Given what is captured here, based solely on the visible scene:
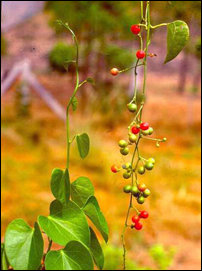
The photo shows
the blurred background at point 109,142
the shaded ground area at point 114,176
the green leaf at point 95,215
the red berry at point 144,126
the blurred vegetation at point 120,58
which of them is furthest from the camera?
the blurred vegetation at point 120,58

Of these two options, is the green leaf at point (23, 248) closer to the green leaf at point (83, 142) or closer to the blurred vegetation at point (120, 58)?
the green leaf at point (83, 142)

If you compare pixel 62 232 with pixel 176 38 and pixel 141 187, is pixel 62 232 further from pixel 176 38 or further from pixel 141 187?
pixel 176 38

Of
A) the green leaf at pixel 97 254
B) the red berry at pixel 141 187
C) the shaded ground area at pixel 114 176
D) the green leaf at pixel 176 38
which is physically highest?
the green leaf at pixel 176 38

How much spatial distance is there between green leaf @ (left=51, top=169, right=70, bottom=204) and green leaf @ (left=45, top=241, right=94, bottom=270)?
2.4 inches

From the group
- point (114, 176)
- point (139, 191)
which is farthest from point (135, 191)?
point (114, 176)

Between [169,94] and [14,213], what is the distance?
209 inches

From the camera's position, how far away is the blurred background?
1738 mm

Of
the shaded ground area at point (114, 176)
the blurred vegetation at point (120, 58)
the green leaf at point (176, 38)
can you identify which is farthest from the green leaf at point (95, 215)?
the blurred vegetation at point (120, 58)

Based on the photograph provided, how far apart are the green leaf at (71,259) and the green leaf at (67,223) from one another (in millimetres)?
14

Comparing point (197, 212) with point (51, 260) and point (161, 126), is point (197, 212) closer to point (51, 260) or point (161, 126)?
point (51, 260)

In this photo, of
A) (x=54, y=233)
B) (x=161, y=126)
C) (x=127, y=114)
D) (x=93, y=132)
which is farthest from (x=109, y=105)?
(x=54, y=233)

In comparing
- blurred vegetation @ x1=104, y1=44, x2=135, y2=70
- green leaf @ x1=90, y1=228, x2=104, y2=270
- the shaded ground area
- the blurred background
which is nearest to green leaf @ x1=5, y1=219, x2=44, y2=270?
green leaf @ x1=90, y1=228, x2=104, y2=270

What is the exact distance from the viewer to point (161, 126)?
501cm

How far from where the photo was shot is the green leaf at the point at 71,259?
0.61 m
